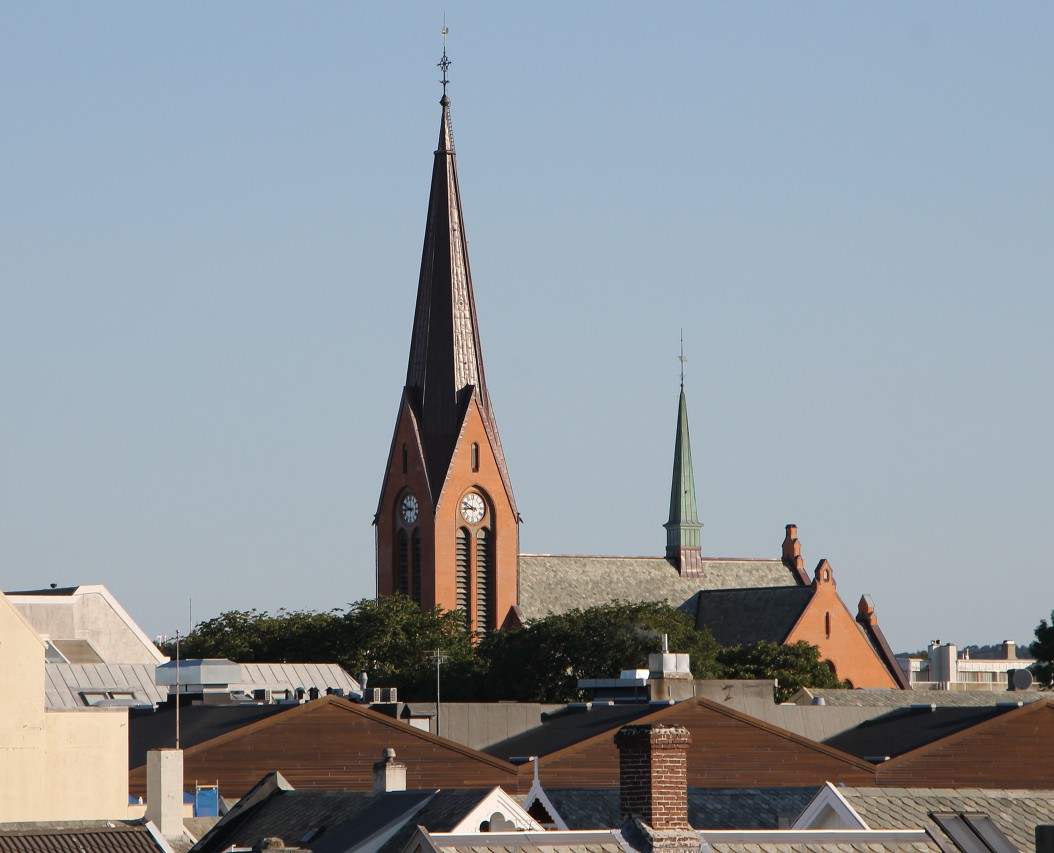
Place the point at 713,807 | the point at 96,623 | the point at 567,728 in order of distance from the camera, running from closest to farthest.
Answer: the point at 713,807
the point at 567,728
the point at 96,623

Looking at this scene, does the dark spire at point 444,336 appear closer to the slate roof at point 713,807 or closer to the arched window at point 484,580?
the arched window at point 484,580

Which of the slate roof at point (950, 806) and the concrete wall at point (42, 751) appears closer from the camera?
the slate roof at point (950, 806)

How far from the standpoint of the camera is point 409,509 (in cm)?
13050

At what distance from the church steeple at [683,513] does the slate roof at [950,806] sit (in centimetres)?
11643

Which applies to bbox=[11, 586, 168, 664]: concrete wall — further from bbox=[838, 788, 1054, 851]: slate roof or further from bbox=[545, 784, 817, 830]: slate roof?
bbox=[838, 788, 1054, 851]: slate roof

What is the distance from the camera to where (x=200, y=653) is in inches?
4225

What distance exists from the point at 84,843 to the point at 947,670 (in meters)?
146

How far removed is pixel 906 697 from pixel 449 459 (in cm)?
3328

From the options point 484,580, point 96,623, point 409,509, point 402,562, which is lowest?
point 96,623

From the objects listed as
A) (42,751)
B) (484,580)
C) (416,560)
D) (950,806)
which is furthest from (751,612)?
(950,806)

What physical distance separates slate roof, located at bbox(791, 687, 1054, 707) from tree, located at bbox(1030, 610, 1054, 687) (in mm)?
3611

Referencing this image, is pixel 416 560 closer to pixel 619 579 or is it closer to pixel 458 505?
pixel 458 505

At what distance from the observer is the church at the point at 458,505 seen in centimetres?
12712

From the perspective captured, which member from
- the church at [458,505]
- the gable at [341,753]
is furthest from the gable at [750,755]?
the church at [458,505]
